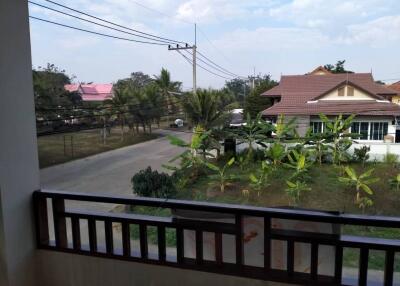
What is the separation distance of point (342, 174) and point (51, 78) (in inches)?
355

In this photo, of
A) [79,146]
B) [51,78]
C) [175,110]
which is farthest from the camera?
[175,110]

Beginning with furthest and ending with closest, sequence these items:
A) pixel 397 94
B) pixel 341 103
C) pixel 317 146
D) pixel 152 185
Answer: pixel 397 94 → pixel 341 103 → pixel 317 146 → pixel 152 185

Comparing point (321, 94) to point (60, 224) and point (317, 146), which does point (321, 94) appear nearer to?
point (317, 146)

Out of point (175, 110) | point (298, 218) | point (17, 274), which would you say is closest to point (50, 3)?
point (17, 274)

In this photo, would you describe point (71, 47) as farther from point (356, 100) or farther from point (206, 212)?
point (356, 100)

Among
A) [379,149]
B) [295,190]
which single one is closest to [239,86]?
[379,149]

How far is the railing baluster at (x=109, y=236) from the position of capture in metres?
1.37

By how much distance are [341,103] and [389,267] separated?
10696 millimetres

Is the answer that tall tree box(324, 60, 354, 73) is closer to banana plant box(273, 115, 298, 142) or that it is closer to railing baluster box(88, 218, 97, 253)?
banana plant box(273, 115, 298, 142)

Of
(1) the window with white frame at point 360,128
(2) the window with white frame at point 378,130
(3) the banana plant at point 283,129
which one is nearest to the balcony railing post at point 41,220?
(3) the banana plant at point 283,129

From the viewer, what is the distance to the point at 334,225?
3.54 ft

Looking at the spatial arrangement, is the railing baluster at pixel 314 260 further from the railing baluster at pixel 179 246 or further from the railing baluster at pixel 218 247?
the railing baluster at pixel 179 246

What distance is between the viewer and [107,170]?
969 cm

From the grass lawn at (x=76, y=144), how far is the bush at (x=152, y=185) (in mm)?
5120
